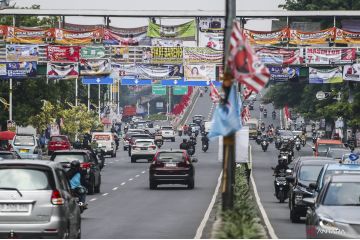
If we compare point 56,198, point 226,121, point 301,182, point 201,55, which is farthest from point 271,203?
Result: point 201,55

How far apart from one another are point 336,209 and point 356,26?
55.6 m

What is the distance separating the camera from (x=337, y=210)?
20.0m

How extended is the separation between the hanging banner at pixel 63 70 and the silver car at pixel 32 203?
5147 centimetres

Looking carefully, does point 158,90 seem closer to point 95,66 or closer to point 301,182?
point 95,66

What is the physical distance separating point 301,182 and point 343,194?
11589 millimetres

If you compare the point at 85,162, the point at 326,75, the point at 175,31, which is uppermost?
the point at 175,31

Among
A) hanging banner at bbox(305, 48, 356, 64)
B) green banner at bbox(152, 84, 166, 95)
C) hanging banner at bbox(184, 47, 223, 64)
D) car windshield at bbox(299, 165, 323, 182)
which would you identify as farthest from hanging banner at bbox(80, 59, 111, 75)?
green banner at bbox(152, 84, 166, 95)

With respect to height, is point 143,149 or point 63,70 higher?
point 63,70

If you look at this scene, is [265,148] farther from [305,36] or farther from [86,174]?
[86,174]

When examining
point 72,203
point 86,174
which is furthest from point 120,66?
point 72,203

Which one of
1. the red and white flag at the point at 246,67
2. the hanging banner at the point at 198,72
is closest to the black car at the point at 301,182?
the red and white flag at the point at 246,67

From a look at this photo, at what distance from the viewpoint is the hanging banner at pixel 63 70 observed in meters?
71.8

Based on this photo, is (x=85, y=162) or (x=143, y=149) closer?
(x=85, y=162)

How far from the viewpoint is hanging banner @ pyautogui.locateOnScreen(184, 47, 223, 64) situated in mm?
72188
